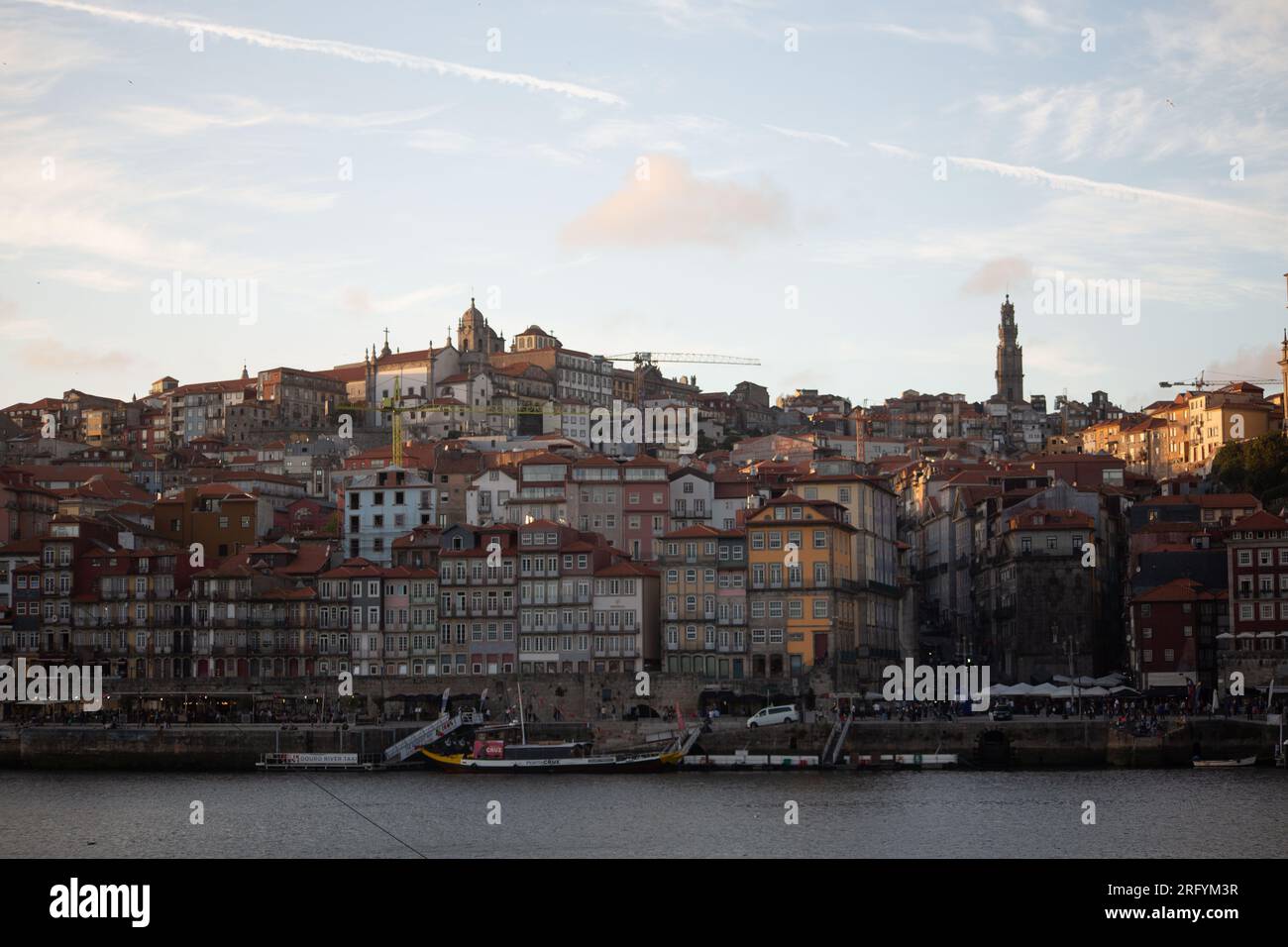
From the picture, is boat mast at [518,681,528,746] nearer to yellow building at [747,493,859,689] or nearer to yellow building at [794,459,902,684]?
yellow building at [747,493,859,689]

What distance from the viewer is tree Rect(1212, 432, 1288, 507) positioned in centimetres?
11206

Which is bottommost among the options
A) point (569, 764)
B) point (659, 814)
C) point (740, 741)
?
point (659, 814)

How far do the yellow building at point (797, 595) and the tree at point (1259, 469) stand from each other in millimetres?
36154

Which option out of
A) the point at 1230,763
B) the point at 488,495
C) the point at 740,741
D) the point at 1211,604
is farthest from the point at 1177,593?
the point at 488,495

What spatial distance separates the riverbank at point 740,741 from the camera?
7075 centimetres

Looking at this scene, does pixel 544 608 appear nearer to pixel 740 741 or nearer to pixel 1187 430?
pixel 740 741

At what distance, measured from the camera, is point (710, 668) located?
86.0 meters

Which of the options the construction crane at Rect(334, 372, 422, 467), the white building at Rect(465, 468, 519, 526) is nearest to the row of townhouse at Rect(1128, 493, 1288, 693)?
the white building at Rect(465, 468, 519, 526)

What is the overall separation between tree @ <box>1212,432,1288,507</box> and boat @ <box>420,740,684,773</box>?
2071 inches

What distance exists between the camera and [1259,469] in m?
114

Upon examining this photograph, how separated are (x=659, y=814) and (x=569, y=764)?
17.7m

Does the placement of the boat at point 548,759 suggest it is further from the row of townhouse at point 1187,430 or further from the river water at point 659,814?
the row of townhouse at point 1187,430
